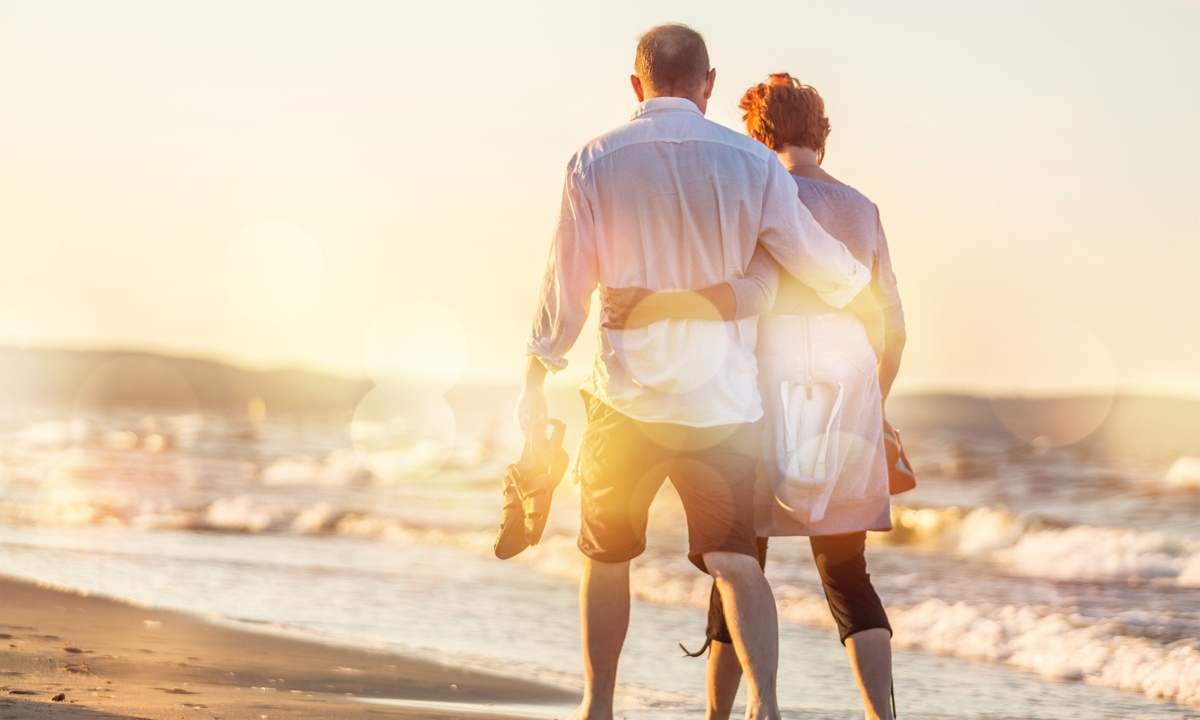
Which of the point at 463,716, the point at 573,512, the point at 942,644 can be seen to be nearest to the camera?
the point at 463,716

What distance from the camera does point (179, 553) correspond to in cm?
914

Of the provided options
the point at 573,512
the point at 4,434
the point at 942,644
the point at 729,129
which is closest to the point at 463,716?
the point at 729,129

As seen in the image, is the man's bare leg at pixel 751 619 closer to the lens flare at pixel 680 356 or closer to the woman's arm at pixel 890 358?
the lens flare at pixel 680 356

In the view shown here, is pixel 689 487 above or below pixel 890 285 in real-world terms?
below

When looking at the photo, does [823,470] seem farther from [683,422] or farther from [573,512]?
[573,512]

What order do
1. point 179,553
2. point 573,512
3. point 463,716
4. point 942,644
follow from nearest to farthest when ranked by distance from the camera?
point 463,716 → point 942,644 → point 179,553 → point 573,512

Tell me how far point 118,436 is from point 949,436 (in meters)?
17.1

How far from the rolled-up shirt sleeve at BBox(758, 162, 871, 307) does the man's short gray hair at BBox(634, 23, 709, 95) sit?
30cm

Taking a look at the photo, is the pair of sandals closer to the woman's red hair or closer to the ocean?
the woman's red hair

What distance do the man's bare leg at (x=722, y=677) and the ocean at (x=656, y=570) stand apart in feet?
3.12

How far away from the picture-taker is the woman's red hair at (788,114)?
133 inches

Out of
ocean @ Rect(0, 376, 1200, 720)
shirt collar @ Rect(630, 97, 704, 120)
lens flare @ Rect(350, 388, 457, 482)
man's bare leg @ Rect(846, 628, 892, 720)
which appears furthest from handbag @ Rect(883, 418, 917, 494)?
lens flare @ Rect(350, 388, 457, 482)

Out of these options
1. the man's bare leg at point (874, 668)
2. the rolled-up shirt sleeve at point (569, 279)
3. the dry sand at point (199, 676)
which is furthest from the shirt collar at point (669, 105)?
the dry sand at point (199, 676)

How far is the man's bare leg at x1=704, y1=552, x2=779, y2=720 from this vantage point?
118 inches
